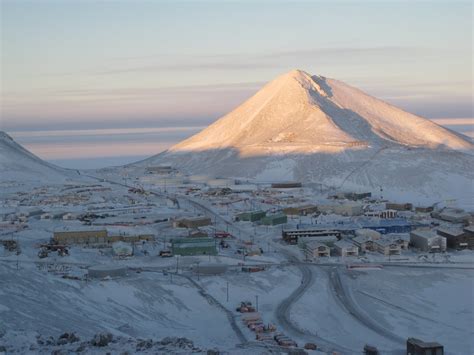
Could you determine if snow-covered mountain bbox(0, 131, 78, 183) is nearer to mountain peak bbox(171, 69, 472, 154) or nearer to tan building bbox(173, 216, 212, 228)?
mountain peak bbox(171, 69, 472, 154)

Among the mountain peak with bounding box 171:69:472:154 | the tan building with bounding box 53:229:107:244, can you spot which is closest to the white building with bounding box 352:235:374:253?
the tan building with bounding box 53:229:107:244

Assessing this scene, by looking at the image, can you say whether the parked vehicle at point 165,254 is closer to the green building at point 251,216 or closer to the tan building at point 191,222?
the tan building at point 191,222

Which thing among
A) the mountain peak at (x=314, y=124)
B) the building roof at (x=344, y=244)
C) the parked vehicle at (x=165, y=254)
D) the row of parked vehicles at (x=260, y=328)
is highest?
the mountain peak at (x=314, y=124)

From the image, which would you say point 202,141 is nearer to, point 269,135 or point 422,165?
point 269,135

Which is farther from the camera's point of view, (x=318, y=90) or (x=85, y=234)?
(x=318, y=90)

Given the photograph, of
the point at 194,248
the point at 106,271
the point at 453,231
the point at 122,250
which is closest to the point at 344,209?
the point at 453,231

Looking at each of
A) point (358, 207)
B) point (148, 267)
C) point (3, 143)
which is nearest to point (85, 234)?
point (148, 267)

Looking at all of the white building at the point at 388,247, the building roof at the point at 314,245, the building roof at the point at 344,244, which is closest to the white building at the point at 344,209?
the building roof at the point at 344,244
